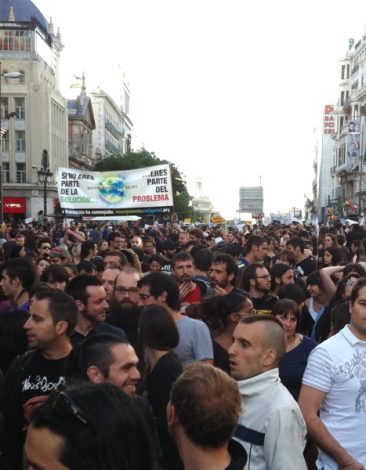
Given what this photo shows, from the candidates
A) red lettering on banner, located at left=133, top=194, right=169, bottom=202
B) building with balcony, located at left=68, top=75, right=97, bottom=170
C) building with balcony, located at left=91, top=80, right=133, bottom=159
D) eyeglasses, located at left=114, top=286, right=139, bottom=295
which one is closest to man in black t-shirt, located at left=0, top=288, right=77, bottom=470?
eyeglasses, located at left=114, top=286, right=139, bottom=295

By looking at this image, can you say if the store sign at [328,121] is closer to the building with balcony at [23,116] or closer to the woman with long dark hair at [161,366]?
the building with balcony at [23,116]

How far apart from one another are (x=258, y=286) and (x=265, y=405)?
4.14 metres

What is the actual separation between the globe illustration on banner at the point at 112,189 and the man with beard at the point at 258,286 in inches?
297

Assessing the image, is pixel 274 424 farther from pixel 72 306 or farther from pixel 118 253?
pixel 118 253

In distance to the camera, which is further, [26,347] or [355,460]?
[26,347]

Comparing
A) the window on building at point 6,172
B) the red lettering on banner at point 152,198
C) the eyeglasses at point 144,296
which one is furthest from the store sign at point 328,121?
the eyeglasses at point 144,296

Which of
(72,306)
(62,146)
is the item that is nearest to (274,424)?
(72,306)

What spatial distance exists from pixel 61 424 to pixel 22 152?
65913 millimetres

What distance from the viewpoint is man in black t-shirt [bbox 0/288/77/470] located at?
383 cm

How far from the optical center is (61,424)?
6.39 feet

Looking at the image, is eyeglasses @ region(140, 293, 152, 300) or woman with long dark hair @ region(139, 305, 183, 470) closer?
woman with long dark hair @ region(139, 305, 183, 470)

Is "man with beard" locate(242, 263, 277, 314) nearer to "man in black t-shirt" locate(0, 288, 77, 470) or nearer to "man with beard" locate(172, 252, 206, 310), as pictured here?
"man with beard" locate(172, 252, 206, 310)

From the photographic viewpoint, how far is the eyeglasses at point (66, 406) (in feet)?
6.38

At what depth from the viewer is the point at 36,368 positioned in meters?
4.00
